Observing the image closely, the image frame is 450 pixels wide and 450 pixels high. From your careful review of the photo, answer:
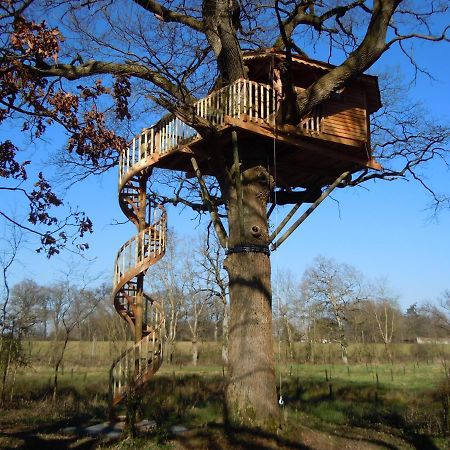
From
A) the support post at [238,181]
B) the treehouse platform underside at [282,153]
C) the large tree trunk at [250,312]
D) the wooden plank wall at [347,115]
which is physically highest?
the wooden plank wall at [347,115]

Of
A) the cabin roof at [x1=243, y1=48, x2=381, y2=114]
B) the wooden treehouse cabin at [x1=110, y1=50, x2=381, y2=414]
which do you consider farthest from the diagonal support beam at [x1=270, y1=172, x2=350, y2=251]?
the cabin roof at [x1=243, y1=48, x2=381, y2=114]

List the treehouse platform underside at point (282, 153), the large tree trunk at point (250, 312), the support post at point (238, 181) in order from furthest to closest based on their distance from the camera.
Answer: the treehouse platform underside at point (282, 153), the support post at point (238, 181), the large tree trunk at point (250, 312)

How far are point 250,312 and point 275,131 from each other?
333 cm

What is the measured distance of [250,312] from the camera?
8930 millimetres

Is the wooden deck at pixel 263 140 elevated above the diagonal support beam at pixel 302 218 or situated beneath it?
elevated above

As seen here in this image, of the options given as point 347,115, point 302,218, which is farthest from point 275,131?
point 347,115

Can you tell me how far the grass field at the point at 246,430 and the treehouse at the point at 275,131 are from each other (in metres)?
4.74

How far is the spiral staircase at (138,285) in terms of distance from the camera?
12.5m

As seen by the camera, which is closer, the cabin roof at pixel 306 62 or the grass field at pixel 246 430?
the grass field at pixel 246 430

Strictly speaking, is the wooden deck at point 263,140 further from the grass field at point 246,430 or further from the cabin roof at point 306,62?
the grass field at point 246,430

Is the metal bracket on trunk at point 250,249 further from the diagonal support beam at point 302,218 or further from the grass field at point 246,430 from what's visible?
the grass field at point 246,430

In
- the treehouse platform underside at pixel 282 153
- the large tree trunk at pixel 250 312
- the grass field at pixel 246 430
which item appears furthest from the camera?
the treehouse platform underside at pixel 282 153

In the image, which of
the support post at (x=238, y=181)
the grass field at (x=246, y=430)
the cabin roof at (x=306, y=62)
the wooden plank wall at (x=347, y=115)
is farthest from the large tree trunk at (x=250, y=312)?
the cabin roof at (x=306, y=62)

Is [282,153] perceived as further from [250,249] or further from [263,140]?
[250,249]
